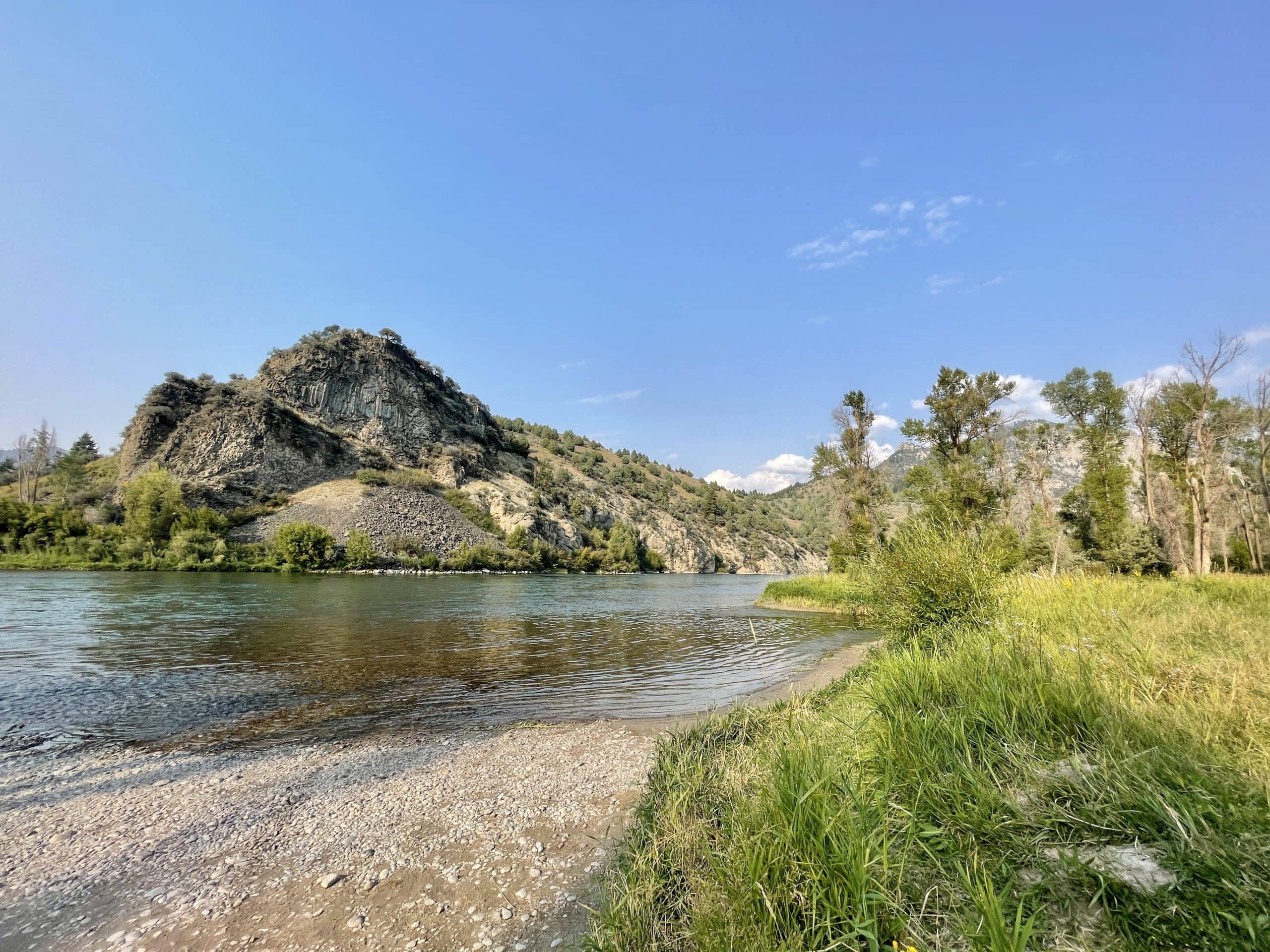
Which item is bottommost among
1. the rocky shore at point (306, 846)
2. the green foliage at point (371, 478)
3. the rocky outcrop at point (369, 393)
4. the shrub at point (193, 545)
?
the rocky shore at point (306, 846)

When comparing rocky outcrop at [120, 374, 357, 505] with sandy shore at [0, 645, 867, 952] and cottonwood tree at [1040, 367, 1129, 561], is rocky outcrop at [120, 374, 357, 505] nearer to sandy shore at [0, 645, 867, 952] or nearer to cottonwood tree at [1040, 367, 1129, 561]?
sandy shore at [0, 645, 867, 952]

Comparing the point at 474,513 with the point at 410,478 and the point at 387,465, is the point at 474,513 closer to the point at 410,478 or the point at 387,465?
the point at 410,478

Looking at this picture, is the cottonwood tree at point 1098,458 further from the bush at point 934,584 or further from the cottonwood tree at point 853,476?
the bush at point 934,584

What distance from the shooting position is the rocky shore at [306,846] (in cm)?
399

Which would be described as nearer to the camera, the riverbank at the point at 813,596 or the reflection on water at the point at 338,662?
the reflection on water at the point at 338,662

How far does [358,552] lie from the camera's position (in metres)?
62.1

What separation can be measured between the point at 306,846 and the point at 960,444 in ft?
111

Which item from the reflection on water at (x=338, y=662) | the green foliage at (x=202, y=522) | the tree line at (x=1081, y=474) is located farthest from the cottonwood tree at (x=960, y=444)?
the green foliage at (x=202, y=522)

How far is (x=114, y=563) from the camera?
165 ft

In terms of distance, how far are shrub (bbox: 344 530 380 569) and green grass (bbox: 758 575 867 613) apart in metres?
48.1

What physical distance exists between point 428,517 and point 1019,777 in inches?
3278

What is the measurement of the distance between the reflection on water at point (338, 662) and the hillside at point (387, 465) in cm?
4478

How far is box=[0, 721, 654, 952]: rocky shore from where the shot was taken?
3986 millimetres

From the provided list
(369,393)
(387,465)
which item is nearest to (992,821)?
(387,465)
